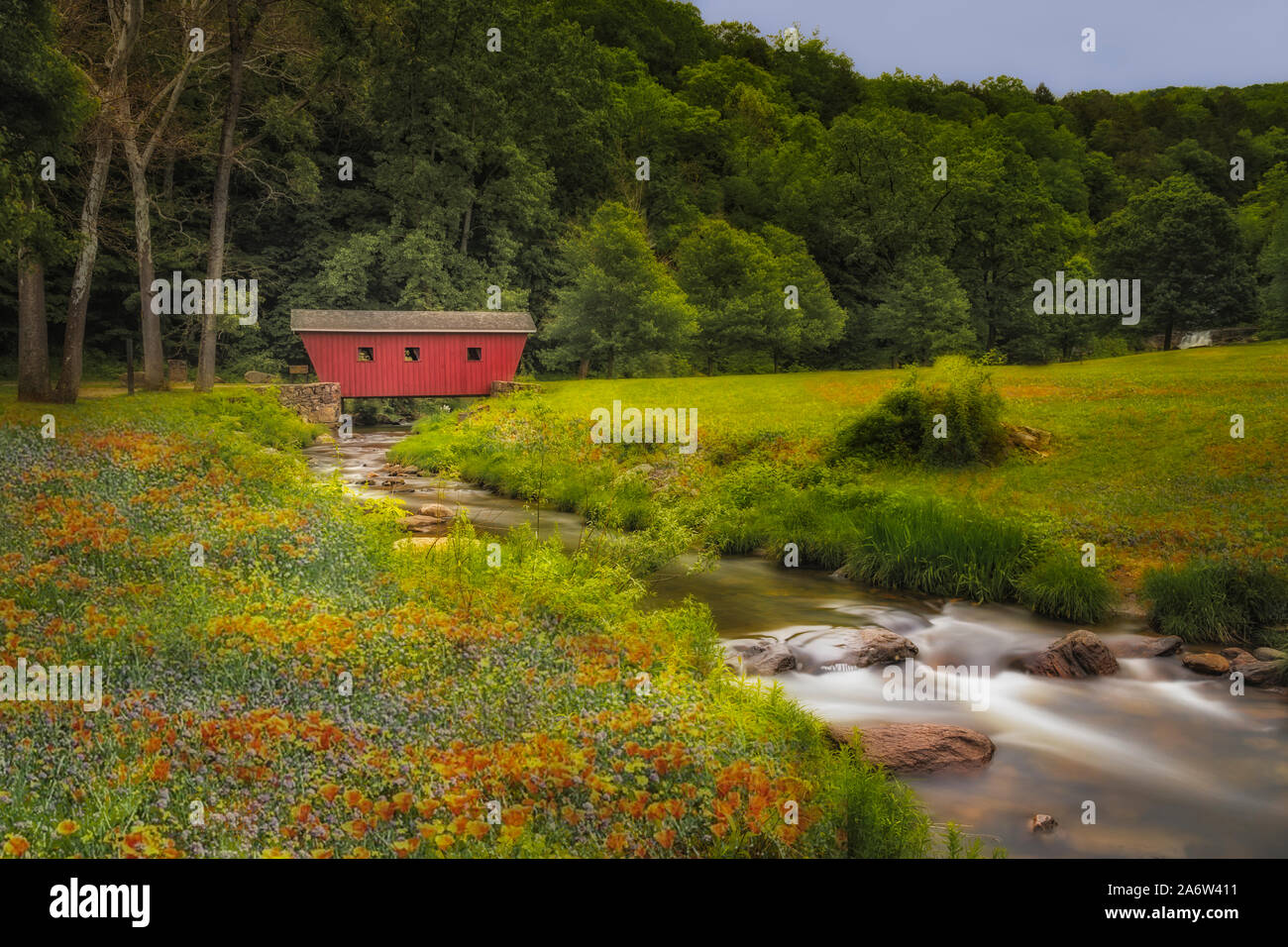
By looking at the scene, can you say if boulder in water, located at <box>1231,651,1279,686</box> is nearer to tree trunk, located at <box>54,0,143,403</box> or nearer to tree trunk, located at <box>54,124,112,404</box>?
tree trunk, located at <box>54,0,143,403</box>

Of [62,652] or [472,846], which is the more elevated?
[62,652]

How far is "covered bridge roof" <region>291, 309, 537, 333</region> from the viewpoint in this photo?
36.7 metres

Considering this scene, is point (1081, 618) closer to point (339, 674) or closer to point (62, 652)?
point (339, 674)

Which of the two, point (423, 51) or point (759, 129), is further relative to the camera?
point (759, 129)

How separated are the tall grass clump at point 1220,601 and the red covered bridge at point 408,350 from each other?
2987 centimetres

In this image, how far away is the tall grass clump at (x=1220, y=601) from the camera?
11.6m

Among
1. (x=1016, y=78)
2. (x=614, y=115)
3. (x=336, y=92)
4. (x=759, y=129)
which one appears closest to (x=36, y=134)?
(x=336, y=92)

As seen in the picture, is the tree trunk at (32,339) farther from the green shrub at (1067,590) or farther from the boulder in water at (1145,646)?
the boulder in water at (1145,646)

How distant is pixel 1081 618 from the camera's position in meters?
12.6

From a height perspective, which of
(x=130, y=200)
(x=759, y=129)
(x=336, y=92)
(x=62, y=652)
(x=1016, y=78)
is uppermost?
(x=1016, y=78)

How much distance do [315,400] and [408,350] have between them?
162 inches

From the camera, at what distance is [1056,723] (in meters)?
9.48

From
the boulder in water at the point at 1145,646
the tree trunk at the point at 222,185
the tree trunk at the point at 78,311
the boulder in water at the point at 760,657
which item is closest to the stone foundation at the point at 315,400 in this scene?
the tree trunk at the point at 222,185
